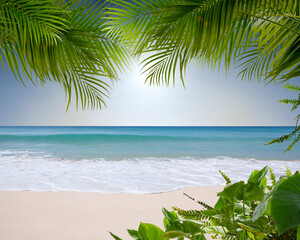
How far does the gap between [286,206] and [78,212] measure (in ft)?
11.0

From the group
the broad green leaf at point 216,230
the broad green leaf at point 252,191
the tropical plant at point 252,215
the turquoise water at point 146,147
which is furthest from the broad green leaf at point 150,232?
the turquoise water at point 146,147

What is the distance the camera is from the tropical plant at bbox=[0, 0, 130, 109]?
94 centimetres

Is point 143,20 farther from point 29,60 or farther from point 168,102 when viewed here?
point 168,102

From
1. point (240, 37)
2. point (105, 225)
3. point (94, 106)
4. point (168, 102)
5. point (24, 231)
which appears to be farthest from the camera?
point (168, 102)

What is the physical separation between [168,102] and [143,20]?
33209 millimetres

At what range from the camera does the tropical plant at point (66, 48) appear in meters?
0.94

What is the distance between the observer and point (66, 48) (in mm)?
1247

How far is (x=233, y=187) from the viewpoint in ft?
1.45

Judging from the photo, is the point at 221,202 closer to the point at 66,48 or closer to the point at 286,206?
the point at 286,206

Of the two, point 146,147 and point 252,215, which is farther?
point 146,147

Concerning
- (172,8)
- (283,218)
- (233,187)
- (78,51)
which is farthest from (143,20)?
(283,218)

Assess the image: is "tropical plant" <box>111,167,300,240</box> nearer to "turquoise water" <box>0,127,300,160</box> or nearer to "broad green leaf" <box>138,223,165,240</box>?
"broad green leaf" <box>138,223,165,240</box>

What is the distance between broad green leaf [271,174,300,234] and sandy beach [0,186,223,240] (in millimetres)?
2453

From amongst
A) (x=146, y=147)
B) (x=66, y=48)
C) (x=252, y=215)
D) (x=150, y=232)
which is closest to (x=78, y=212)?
(x=66, y=48)
